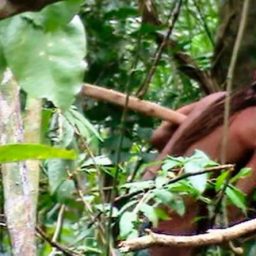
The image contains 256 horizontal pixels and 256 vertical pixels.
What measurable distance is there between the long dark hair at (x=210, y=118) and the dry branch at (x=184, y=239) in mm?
959

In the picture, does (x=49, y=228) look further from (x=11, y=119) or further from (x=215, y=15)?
(x=11, y=119)

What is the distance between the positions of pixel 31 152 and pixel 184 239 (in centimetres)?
35

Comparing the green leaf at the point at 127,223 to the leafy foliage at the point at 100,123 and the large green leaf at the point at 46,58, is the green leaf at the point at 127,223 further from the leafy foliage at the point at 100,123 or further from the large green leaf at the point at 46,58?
the large green leaf at the point at 46,58

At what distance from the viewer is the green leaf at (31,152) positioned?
42 cm

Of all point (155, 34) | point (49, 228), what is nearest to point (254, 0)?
point (155, 34)

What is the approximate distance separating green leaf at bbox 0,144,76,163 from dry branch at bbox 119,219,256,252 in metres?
0.24

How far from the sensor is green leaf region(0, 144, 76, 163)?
425 millimetres

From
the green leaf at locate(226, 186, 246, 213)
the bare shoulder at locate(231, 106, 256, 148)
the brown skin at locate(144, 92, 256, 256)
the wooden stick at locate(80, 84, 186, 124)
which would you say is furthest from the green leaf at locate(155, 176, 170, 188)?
the wooden stick at locate(80, 84, 186, 124)

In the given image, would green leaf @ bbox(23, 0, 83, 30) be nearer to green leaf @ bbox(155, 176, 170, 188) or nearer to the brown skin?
green leaf @ bbox(155, 176, 170, 188)

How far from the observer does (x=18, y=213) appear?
823 millimetres

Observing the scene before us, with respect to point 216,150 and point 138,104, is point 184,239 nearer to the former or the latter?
point 216,150

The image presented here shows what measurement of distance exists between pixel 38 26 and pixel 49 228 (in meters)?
1.63

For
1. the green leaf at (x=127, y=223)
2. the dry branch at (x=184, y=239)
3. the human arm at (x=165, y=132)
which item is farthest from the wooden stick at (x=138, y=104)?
the dry branch at (x=184, y=239)

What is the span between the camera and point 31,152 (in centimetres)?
45
